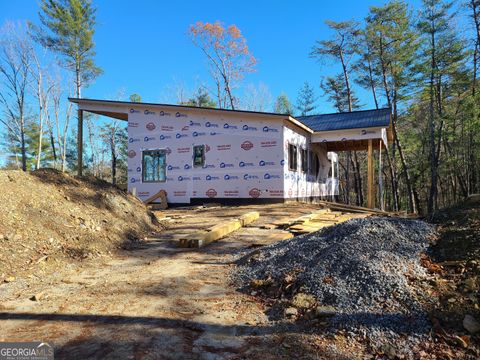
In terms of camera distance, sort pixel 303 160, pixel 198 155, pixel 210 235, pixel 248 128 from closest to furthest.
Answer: pixel 210 235, pixel 248 128, pixel 198 155, pixel 303 160

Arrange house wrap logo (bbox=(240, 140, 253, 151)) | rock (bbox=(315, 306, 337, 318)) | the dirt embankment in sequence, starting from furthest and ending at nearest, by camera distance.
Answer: house wrap logo (bbox=(240, 140, 253, 151)) < the dirt embankment < rock (bbox=(315, 306, 337, 318))

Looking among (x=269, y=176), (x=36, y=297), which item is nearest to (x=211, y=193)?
(x=269, y=176)

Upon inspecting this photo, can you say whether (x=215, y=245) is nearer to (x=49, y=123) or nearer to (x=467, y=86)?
(x=467, y=86)

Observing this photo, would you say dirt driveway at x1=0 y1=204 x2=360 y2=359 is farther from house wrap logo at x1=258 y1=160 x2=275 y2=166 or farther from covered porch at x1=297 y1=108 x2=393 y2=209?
covered porch at x1=297 y1=108 x2=393 y2=209

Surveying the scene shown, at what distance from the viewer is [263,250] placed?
5.05 m

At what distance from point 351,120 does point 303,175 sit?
148 inches

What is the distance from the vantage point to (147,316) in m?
3.00

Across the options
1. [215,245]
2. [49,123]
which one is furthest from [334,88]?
[49,123]

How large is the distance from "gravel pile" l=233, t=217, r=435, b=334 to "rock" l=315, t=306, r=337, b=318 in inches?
1.2

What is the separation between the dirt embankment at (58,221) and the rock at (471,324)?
496 centimetres

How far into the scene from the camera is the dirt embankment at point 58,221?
4605 mm

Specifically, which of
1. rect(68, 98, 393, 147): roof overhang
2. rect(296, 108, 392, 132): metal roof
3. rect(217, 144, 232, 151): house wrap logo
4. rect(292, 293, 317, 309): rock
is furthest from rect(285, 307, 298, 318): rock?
rect(296, 108, 392, 132): metal roof

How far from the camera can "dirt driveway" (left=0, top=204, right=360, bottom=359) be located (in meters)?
2.39

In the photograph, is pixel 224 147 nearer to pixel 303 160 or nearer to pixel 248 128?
pixel 248 128
